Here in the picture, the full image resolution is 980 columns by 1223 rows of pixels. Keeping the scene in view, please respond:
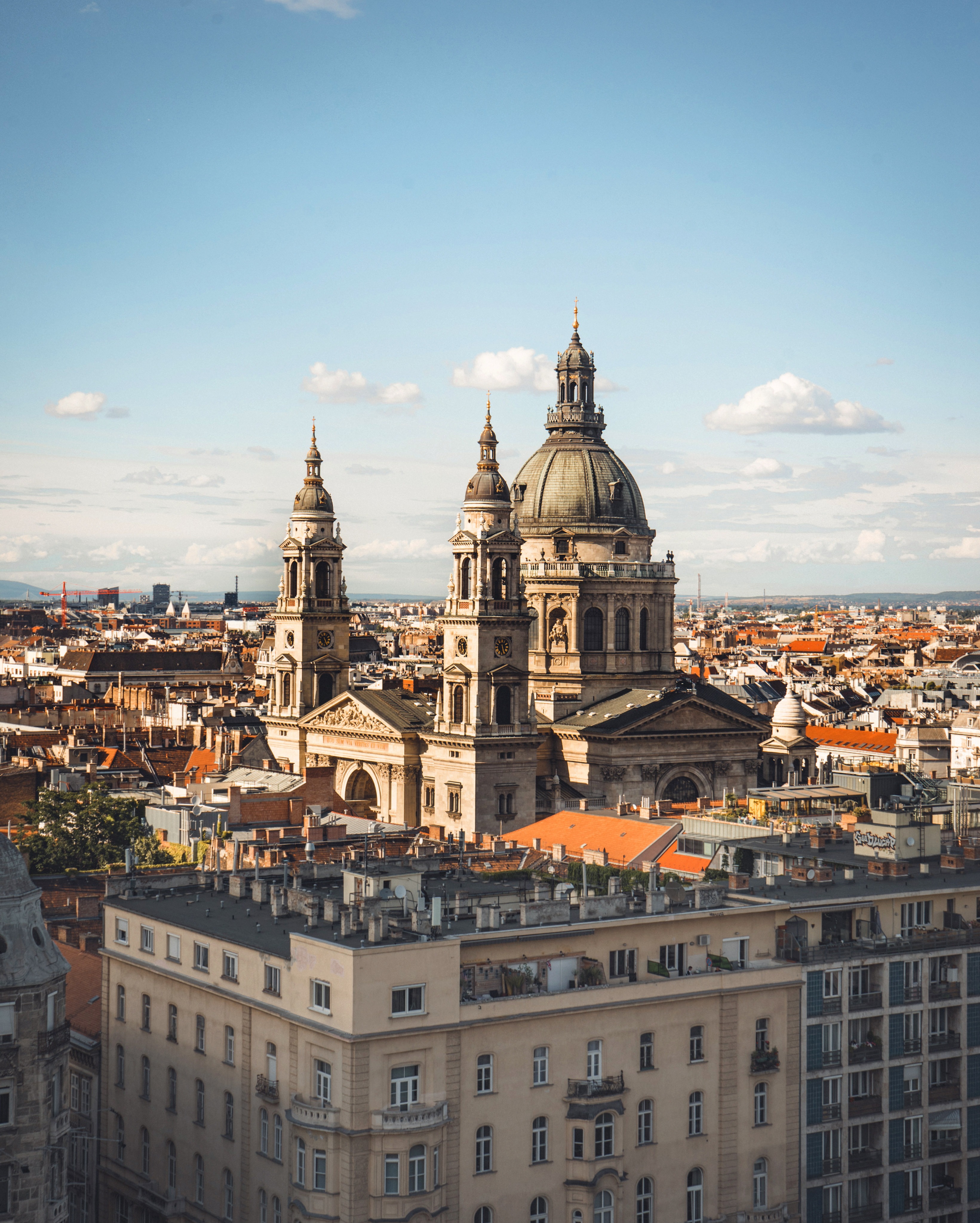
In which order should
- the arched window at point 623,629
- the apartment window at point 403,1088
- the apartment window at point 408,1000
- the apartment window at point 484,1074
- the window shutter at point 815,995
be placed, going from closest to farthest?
1. the apartment window at point 408,1000
2. the apartment window at point 403,1088
3. the apartment window at point 484,1074
4. the window shutter at point 815,995
5. the arched window at point 623,629

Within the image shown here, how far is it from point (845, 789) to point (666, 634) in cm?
2909

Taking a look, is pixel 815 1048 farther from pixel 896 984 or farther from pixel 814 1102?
pixel 896 984

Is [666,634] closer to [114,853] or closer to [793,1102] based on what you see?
[114,853]

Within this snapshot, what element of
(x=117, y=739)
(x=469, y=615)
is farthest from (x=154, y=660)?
(x=469, y=615)

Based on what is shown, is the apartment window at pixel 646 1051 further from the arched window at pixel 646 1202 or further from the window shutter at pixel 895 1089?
the window shutter at pixel 895 1089

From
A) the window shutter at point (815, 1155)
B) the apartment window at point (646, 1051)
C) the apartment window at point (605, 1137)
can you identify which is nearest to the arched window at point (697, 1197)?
the apartment window at point (605, 1137)

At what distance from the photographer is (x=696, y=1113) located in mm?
38500

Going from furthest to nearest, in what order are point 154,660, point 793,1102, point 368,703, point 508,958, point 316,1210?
point 154,660
point 368,703
point 793,1102
point 508,958
point 316,1210

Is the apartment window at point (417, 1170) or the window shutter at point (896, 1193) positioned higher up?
the apartment window at point (417, 1170)

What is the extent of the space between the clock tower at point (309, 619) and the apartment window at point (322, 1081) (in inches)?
2621

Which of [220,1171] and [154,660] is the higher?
[154,660]

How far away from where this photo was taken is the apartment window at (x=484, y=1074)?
35562 mm

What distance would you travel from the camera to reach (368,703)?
95688 millimetres

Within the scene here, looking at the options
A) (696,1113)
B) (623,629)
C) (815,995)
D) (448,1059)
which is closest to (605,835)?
(815,995)
